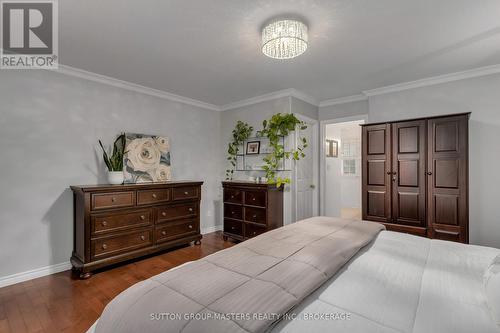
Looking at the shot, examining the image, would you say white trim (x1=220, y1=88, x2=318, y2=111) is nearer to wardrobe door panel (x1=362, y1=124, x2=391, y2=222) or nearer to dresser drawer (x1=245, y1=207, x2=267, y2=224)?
wardrobe door panel (x1=362, y1=124, x2=391, y2=222)

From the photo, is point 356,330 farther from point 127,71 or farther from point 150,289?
point 127,71

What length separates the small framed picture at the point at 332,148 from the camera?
196 inches

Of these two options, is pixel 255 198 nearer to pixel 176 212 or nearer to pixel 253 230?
pixel 253 230

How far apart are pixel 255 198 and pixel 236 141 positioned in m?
1.31

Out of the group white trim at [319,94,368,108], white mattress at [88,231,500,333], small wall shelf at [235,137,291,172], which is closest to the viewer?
white mattress at [88,231,500,333]

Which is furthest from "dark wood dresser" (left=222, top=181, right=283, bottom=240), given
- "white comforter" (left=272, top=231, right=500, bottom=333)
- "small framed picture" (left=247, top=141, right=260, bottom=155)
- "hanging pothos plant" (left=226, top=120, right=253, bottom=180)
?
"white comforter" (left=272, top=231, right=500, bottom=333)

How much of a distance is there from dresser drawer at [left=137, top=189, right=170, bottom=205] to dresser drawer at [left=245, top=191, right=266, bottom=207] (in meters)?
1.18

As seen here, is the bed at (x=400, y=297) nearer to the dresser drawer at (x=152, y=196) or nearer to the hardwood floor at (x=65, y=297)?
the hardwood floor at (x=65, y=297)

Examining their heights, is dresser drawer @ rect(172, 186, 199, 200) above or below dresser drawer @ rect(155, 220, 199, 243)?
above

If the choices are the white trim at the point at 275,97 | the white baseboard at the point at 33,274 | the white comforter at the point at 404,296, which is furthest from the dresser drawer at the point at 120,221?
the white comforter at the point at 404,296

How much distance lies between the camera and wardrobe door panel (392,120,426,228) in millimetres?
2963

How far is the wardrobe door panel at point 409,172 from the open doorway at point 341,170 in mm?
1423

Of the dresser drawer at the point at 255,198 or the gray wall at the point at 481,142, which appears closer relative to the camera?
the gray wall at the point at 481,142

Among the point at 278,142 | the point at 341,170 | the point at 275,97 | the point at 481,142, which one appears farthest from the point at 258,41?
the point at 341,170
